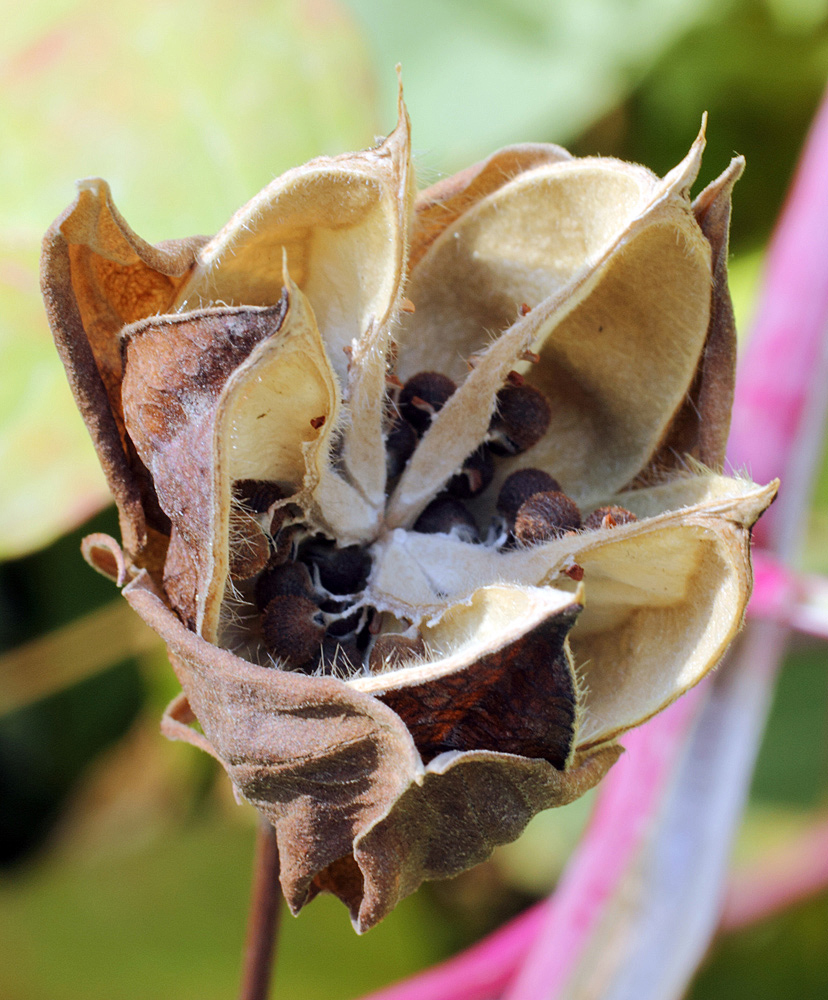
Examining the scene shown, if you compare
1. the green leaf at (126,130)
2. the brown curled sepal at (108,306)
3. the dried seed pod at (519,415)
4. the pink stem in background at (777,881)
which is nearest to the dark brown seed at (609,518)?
the dried seed pod at (519,415)

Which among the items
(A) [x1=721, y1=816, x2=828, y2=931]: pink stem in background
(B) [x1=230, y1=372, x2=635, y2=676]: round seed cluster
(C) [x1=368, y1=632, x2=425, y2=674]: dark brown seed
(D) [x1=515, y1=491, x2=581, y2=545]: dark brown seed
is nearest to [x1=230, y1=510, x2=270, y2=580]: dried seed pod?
(B) [x1=230, y1=372, x2=635, y2=676]: round seed cluster

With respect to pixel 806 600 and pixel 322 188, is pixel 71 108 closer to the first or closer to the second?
pixel 322 188

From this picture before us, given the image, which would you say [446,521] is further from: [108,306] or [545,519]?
[108,306]

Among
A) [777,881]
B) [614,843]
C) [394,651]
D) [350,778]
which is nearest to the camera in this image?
[350,778]

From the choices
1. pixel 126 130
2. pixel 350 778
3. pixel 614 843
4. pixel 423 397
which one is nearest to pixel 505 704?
pixel 350 778

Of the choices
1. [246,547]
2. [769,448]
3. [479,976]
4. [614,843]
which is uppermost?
[246,547]

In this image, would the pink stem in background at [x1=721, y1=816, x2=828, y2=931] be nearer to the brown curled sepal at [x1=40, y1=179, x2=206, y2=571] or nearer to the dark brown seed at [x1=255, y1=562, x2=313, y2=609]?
the dark brown seed at [x1=255, y1=562, x2=313, y2=609]

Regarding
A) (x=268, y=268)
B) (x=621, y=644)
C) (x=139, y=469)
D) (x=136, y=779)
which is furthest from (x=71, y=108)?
(x=136, y=779)

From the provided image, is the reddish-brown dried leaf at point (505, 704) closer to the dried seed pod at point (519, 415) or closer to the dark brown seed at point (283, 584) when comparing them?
the dark brown seed at point (283, 584)

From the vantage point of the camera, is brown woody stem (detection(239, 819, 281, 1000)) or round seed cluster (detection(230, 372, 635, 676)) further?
brown woody stem (detection(239, 819, 281, 1000))
